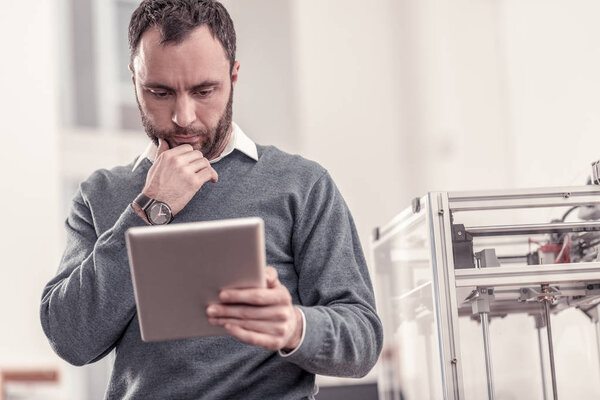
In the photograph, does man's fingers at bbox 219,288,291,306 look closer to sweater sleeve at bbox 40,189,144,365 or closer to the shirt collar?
sweater sleeve at bbox 40,189,144,365

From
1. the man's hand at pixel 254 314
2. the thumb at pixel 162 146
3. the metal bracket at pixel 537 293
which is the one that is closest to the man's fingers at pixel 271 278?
the man's hand at pixel 254 314

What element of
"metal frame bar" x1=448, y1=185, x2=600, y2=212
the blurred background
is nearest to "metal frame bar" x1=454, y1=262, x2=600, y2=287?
"metal frame bar" x1=448, y1=185, x2=600, y2=212

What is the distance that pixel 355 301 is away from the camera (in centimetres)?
119

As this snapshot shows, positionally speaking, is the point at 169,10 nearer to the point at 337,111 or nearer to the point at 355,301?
the point at 355,301

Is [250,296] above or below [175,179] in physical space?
below

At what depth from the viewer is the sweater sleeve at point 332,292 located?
3.55ft

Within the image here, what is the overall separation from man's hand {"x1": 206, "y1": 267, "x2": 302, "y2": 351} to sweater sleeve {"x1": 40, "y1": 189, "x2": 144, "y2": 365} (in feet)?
0.75

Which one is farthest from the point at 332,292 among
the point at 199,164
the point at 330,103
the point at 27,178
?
the point at 330,103

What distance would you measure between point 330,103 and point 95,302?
4.02 meters

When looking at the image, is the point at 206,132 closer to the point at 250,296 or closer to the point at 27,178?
the point at 250,296

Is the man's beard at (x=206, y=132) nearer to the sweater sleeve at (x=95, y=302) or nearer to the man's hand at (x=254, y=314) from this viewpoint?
the sweater sleeve at (x=95, y=302)

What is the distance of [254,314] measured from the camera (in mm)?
974

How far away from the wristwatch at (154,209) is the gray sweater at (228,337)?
0.9 inches

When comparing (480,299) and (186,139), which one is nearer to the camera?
(186,139)
